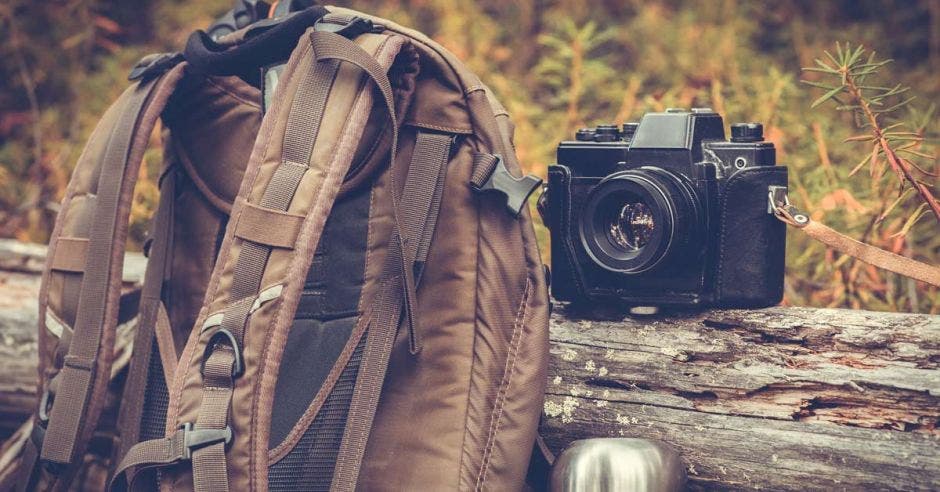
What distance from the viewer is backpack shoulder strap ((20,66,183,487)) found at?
60.4 inches

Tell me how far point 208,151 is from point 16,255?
78cm

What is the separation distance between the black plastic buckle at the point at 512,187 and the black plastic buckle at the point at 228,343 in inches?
17.0

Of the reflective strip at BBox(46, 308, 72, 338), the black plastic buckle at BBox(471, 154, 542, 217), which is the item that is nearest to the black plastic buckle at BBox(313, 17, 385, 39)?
the black plastic buckle at BBox(471, 154, 542, 217)

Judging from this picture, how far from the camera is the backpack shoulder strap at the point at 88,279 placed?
5.03 feet

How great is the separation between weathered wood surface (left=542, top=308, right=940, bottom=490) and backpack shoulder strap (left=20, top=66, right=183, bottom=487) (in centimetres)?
77

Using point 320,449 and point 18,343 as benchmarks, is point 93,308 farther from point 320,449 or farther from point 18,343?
point 18,343

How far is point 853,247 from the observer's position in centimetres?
148

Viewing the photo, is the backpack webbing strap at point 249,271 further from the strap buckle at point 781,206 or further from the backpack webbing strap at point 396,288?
the strap buckle at point 781,206

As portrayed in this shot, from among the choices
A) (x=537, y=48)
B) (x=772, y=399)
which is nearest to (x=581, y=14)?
(x=537, y=48)

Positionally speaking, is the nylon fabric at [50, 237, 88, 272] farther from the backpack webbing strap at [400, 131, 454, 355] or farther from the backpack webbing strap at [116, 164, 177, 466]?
the backpack webbing strap at [400, 131, 454, 355]

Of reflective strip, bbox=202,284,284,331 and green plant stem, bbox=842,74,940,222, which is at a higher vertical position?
green plant stem, bbox=842,74,940,222

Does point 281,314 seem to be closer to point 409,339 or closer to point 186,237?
point 409,339

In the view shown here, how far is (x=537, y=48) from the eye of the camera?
3.80m

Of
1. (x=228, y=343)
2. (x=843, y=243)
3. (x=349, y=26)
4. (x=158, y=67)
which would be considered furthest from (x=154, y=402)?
(x=843, y=243)
